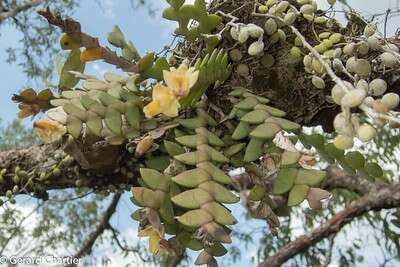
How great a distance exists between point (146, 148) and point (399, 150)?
226 cm

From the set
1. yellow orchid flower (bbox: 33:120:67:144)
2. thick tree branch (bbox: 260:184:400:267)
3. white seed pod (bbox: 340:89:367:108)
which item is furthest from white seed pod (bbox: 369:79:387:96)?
thick tree branch (bbox: 260:184:400:267)

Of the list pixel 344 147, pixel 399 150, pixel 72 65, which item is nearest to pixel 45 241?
pixel 399 150

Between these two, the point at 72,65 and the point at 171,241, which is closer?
the point at 171,241

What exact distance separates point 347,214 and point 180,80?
124cm

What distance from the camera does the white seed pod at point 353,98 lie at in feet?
1.71

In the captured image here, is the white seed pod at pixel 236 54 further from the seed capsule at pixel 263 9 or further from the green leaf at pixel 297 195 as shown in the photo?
the green leaf at pixel 297 195

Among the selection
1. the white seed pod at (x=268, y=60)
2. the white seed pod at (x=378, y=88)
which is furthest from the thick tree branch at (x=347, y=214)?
the white seed pod at (x=378, y=88)

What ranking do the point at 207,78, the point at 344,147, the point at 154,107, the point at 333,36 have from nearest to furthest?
the point at 344,147 < the point at 154,107 < the point at 207,78 < the point at 333,36

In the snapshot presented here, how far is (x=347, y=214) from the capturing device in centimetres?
176

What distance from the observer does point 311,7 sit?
2.93ft

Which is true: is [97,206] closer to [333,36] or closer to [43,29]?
[43,29]

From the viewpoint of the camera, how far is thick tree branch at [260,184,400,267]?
169 centimetres

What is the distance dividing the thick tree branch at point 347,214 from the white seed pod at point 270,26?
92 centimetres

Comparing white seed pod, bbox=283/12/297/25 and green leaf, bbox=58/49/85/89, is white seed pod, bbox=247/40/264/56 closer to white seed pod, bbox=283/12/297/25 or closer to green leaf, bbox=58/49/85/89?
white seed pod, bbox=283/12/297/25
